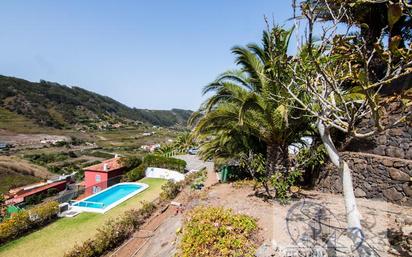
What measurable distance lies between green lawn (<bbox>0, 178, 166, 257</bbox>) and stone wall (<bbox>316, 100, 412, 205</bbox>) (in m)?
8.78

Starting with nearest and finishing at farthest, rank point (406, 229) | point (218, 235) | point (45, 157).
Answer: point (406, 229), point (218, 235), point (45, 157)

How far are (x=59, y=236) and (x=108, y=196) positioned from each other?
21.8ft

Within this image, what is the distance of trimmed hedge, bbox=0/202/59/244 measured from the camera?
9345 mm

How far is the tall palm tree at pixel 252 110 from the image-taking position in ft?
30.2

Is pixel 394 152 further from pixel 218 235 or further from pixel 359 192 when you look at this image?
pixel 218 235

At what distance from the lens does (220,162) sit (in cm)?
1242

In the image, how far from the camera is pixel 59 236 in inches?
379

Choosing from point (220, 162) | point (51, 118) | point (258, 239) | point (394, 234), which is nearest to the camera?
point (394, 234)

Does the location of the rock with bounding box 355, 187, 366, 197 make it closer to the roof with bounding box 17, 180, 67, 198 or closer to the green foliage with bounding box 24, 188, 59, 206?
the green foliage with bounding box 24, 188, 59, 206

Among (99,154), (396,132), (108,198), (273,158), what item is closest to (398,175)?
(396,132)

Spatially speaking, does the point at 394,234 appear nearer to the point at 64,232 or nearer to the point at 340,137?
the point at 340,137

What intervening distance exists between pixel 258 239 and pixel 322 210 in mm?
2253

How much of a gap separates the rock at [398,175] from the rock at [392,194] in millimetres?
331

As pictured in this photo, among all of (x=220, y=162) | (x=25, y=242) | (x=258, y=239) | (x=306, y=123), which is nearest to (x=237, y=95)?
(x=306, y=123)
